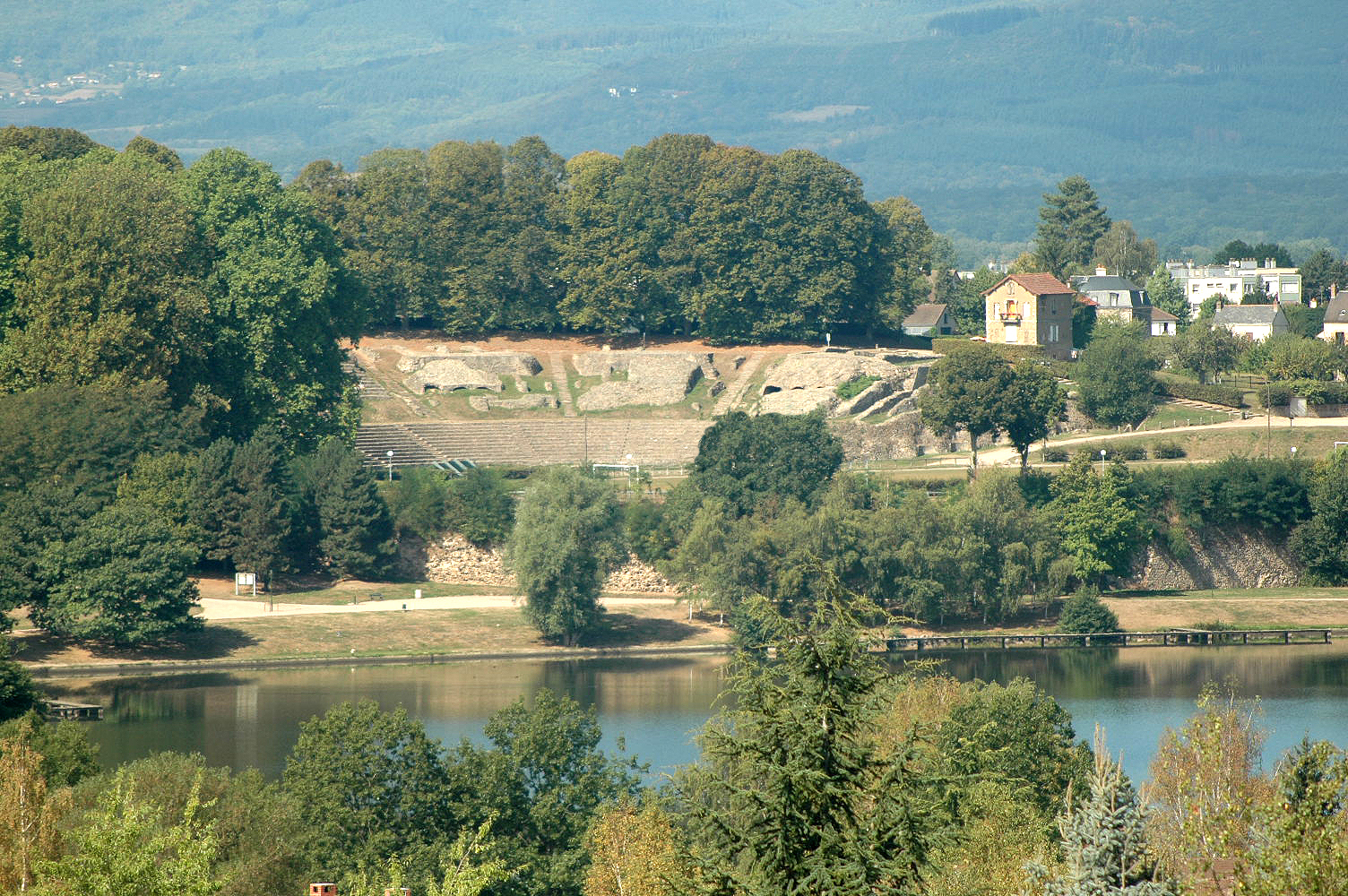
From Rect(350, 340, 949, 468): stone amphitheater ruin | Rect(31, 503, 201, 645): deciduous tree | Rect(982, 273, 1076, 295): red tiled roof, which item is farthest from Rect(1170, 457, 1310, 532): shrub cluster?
Rect(31, 503, 201, 645): deciduous tree

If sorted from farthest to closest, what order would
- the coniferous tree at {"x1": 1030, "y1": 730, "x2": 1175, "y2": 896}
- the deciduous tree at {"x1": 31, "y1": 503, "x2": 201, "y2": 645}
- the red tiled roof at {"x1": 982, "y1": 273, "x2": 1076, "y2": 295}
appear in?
the red tiled roof at {"x1": 982, "y1": 273, "x2": 1076, "y2": 295} → the deciduous tree at {"x1": 31, "y1": 503, "x2": 201, "y2": 645} → the coniferous tree at {"x1": 1030, "y1": 730, "x2": 1175, "y2": 896}

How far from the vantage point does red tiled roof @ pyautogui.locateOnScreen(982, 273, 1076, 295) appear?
8500cm

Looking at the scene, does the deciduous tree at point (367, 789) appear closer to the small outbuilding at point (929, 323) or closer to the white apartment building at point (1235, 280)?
the small outbuilding at point (929, 323)

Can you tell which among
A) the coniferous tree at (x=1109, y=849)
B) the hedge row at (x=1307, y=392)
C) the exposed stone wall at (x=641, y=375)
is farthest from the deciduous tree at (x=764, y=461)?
the coniferous tree at (x=1109, y=849)

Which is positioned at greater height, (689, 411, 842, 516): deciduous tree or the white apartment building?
the white apartment building

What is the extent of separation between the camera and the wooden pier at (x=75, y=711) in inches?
1832

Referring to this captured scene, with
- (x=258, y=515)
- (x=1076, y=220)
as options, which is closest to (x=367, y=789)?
(x=258, y=515)

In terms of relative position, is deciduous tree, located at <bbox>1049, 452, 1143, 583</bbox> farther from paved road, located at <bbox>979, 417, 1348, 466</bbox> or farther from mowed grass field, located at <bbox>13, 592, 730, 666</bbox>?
mowed grass field, located at <bbox>13, 592, 730, 666</bbox>

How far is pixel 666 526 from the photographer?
2537 inches

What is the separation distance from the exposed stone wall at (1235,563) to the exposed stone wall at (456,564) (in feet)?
65.4

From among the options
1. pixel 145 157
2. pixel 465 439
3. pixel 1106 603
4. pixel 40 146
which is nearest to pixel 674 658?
pixel 1106 603

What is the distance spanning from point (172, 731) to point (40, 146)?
42.5 metres

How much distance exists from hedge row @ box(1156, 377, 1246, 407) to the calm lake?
20842 mm

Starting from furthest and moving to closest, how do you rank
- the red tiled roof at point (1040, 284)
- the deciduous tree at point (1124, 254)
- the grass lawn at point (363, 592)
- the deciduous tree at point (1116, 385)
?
the deciduous tree at point (1124, 254) → the red tiled roof at point (1040, 284) → the deciduous tree at point (1116, 385) → the grass lawn at point (363, 592)
